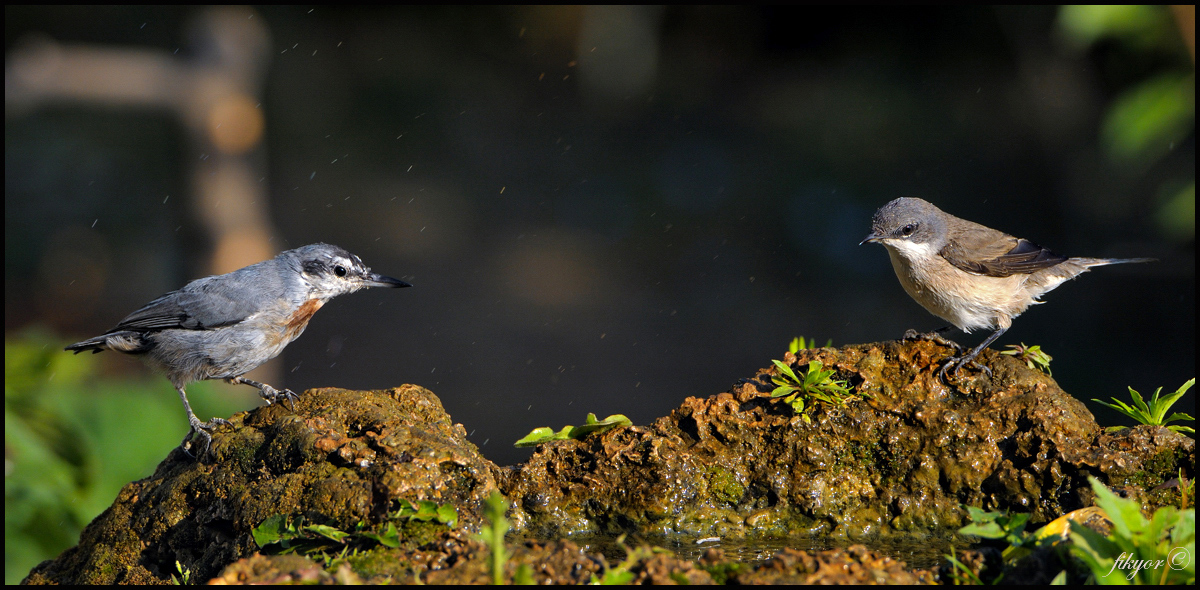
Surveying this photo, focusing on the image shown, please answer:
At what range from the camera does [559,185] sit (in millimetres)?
16047

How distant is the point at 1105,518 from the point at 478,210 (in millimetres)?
14172

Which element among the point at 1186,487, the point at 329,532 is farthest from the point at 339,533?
the point at 1186,487

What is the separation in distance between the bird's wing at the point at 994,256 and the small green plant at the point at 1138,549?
238cm

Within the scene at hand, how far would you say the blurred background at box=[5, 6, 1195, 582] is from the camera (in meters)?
8.32

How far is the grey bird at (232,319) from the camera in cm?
463

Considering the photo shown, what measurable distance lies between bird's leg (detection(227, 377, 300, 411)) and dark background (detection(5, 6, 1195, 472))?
376 cm

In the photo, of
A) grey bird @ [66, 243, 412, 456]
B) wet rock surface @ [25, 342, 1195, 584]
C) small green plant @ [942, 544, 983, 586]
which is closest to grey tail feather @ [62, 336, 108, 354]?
grey bird @ [66, 243, 412, 456]

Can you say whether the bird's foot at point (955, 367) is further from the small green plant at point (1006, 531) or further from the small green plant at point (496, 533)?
the small green plant at point (496, 533)

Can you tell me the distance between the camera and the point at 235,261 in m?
7.90

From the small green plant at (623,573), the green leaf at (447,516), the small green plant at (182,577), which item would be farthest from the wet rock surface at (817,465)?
the small green plant at (182,577)

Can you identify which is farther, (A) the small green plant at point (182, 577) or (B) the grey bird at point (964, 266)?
(B) the grey bird at point (964, 266)

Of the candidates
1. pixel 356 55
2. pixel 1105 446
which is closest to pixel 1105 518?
pixel 1105 446

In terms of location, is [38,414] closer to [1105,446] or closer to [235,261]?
[235,261]

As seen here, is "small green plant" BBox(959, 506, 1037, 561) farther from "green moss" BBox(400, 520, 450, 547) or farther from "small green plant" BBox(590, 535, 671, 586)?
"green moss" BBox(400, 520, 450, 547)
